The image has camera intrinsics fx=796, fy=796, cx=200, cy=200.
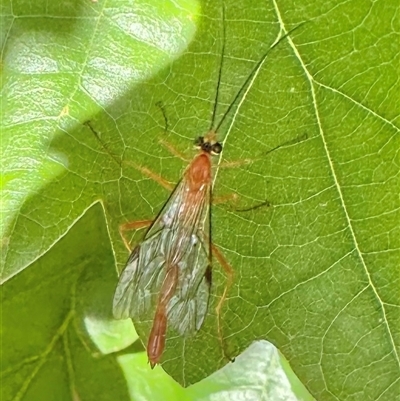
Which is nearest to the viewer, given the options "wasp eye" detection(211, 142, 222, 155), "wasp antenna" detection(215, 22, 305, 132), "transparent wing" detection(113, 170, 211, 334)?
"wasp antenna" detection(215, 22, 305, 132)

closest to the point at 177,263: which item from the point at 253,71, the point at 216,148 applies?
the point at 216,148

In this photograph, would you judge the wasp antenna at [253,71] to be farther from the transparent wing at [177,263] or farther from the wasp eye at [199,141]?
the transparent wing at [177,263]

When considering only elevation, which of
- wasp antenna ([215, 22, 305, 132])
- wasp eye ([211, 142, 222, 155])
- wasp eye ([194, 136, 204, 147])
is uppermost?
wasp antenna ([215, 22, 305, 132])

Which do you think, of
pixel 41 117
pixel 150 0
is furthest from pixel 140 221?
pixel 150 0

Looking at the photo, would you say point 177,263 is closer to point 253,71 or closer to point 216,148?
point 216,148

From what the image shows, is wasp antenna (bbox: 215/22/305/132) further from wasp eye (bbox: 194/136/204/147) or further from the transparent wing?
the transparent wing

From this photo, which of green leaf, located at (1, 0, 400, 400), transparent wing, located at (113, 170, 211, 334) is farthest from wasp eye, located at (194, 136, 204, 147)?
transparent wing, located at (113, 170, 211, 334)
